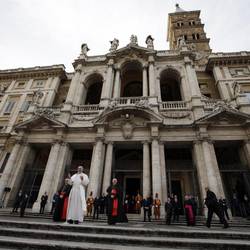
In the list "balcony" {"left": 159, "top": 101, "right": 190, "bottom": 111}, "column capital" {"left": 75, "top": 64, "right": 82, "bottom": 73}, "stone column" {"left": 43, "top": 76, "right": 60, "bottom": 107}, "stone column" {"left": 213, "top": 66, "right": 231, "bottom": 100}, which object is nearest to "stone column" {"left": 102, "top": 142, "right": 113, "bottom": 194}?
"balcony" {"left": 159, "top": 101, "right": 190, "bottom": 111}

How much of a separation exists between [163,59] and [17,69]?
18467mm

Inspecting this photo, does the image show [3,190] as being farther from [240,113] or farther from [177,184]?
[240,113]

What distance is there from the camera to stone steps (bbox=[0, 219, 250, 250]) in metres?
3.81

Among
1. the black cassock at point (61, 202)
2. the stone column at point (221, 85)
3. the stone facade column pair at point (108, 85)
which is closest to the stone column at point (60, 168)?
the stone facade column pair at point (108, 85)

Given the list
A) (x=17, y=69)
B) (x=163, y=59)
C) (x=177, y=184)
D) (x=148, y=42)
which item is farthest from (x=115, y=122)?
(x=17, y=69)

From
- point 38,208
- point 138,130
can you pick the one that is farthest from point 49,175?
point 138,130

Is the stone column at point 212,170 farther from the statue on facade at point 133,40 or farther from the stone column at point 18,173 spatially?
Answer: the stone column at point 18,173

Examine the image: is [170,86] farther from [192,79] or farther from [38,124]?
[38,124]

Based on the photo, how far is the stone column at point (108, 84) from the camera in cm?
1715

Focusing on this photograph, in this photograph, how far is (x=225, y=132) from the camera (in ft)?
45.5

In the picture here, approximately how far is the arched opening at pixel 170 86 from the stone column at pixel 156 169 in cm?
821

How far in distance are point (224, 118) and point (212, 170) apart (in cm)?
438

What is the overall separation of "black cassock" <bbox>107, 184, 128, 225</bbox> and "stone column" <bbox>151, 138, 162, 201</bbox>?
5475mm

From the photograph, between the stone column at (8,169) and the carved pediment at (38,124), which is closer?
the stone column at (8,169)
